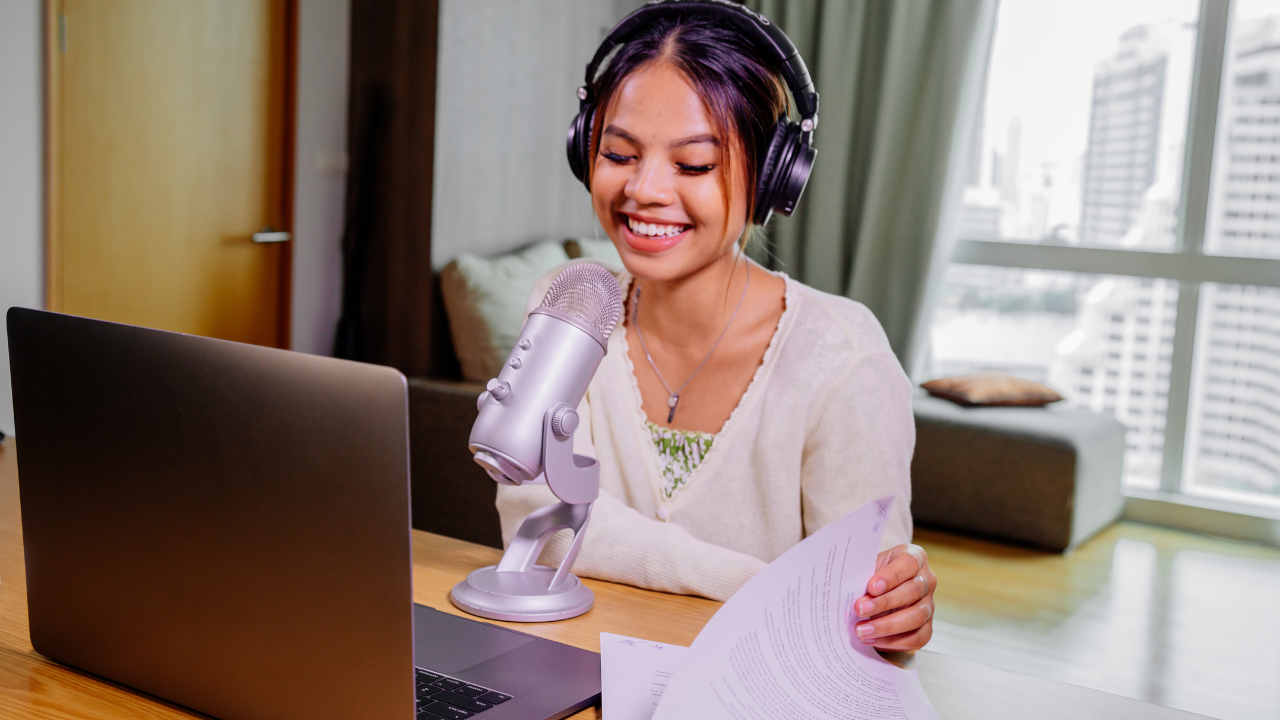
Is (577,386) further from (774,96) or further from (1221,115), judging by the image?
(1221,115)

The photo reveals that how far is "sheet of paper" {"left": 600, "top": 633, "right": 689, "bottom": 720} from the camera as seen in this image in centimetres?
71

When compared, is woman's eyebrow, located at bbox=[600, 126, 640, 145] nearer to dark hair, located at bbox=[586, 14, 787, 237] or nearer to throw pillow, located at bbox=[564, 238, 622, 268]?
dark hair, located at bbox=[586, 14, 787, 237]

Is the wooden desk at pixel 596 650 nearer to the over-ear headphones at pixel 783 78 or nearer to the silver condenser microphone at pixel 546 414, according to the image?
the silver condenser microphone at pixel 546 414

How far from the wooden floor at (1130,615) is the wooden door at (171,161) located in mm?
2151

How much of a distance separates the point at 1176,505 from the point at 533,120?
2548 mm

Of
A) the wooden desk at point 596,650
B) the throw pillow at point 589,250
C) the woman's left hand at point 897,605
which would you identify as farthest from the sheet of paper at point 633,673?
the throw pillow at point 589,250

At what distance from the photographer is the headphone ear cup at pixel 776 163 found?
1165 mm

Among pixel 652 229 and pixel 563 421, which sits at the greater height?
pixel 652 229

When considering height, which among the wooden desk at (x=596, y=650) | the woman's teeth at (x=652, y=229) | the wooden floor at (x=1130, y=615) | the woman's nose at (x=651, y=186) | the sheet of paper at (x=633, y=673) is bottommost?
the wooden floor at (x=1130, y=615)

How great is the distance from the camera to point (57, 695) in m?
0.72

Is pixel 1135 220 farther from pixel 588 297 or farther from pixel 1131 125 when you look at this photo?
pixel 588 297

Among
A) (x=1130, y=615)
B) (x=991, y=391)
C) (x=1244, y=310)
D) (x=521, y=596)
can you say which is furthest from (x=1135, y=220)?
(x=521, y=596)

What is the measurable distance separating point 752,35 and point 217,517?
787 millimetres

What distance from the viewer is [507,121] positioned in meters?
3.38
